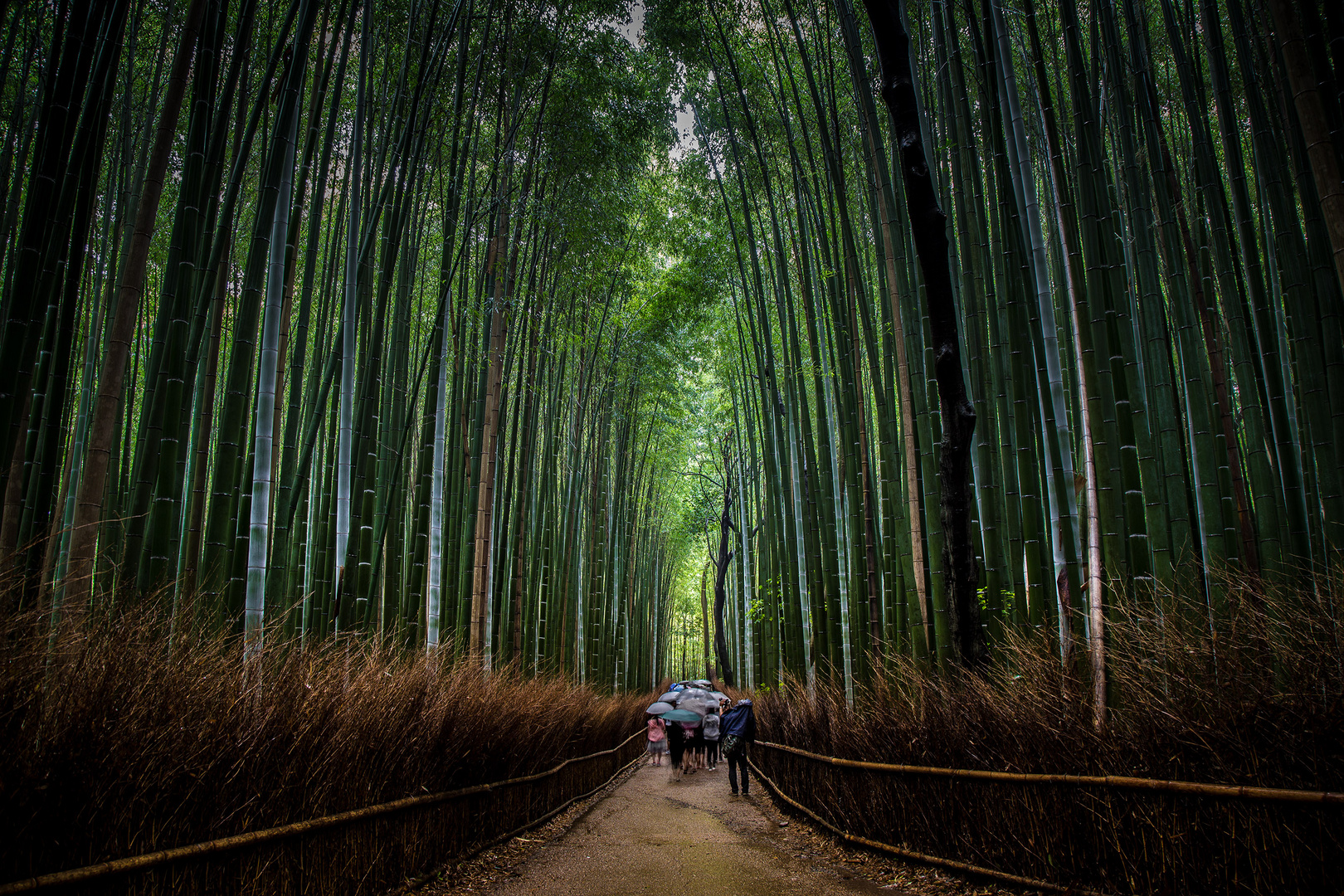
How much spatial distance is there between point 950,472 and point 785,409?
4049mm

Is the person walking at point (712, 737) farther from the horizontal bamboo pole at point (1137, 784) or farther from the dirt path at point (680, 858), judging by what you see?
the horizontal bamboo pole at point (1137, 784)

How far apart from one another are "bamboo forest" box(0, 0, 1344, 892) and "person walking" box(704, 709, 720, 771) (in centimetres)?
191

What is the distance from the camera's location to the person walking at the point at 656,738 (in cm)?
952

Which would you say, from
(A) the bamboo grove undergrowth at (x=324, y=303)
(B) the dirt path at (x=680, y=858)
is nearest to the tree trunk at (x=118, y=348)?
(A) the bamboo grove undergrowth at (x=324, y=303)

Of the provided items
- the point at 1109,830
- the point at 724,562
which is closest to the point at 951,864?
the point at 1109,830

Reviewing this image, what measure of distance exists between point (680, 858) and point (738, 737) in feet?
9.16

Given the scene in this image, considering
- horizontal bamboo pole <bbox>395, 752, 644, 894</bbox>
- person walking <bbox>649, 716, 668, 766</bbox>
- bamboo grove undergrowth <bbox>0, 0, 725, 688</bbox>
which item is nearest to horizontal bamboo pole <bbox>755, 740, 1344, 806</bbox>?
horizontal bamboo pole <bbox>395, 752, 644, 894</bbox>

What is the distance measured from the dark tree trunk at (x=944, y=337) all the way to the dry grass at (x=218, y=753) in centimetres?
228

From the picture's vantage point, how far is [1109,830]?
1.92 metres

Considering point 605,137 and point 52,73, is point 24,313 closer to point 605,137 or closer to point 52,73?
point 52,73

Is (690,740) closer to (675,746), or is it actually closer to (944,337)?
(675,746)

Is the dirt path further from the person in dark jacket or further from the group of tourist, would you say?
the group of tourist

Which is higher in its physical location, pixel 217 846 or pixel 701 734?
pixel 217 846

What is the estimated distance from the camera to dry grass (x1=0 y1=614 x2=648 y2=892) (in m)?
1.28
